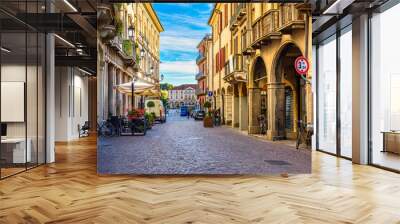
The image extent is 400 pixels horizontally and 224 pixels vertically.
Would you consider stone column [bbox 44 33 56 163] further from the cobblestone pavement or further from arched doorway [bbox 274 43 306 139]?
arched doorway [bbox 274 43 306 139]

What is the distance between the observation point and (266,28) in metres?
7.13

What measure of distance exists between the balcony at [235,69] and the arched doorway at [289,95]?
2.17 ft

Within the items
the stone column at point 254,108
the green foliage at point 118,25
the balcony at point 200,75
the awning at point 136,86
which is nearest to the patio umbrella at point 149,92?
the awning at point 136,86

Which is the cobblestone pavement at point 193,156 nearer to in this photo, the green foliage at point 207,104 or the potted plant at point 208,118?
the potted plant at point 208,118

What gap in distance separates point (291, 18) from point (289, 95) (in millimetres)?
1368

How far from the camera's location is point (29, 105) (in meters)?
8.04

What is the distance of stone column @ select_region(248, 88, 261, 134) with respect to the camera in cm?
725

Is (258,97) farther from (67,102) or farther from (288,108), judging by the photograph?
(67,102)

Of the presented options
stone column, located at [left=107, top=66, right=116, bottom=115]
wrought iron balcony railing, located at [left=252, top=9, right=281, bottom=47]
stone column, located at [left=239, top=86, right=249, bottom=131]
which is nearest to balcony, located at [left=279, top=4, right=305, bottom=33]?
wrought iron balcony railing, located at [left=252, top=9, right=281, bottom=47]

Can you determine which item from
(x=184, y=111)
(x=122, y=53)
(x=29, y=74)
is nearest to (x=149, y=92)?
(x=184, y=111)

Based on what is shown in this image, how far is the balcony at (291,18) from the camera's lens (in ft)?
22.1

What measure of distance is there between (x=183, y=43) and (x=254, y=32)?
1.37m

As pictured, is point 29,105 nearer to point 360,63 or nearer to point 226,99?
point 226,99

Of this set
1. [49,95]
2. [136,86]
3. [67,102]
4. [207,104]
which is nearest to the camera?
[136,86]
